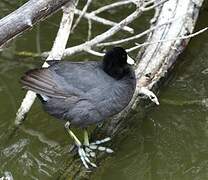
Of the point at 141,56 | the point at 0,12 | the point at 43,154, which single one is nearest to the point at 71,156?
the point at 43,154

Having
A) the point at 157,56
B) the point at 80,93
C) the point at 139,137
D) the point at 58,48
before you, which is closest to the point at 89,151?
the point at 80,93

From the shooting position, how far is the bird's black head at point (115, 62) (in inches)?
166

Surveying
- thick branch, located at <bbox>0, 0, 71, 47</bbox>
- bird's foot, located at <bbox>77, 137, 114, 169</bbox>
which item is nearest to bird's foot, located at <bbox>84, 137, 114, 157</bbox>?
bird's foot, located at <bbox>77, 137, 114, 169</bbox>

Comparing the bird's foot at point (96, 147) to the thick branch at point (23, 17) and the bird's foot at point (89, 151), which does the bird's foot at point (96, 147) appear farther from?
the thick branch at point (23, 17)

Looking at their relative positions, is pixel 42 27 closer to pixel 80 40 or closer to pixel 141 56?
pixel 80 40

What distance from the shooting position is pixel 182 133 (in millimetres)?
4906

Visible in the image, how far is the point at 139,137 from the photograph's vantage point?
482cm

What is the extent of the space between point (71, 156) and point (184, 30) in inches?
60.8

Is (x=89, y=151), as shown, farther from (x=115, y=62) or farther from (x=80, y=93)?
(x=115, y=62)

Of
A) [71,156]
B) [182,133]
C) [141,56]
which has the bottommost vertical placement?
[182,133]

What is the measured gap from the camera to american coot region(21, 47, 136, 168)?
13.3 ft

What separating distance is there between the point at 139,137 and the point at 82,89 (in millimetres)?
967

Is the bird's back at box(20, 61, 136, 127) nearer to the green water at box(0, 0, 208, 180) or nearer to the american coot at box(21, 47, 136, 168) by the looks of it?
the american coot at box(21, 47, 136, 168)

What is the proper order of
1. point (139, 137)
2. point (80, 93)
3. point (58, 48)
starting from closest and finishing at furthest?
1. point (80, 93)
2. point (58, 48)
3. point (139, 137)
